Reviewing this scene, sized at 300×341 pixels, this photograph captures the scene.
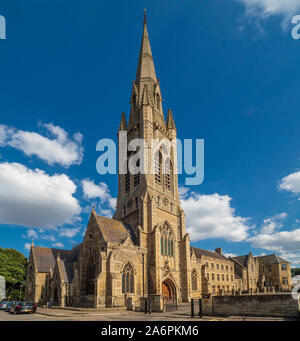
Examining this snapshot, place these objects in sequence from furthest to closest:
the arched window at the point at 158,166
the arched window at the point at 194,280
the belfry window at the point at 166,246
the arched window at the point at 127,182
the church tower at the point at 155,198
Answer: the arched window at the point at 127,182
the arched window at the point at 158,166
the arched window at the point at 194,280
the belfry window at the point at 166,246
the church tower at the point at 155,198

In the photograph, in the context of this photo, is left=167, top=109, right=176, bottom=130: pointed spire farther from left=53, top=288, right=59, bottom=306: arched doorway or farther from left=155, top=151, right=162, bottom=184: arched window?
left=53, top=288, right=59, bottom=306: arched doorway

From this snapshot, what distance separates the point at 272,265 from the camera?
228 feet

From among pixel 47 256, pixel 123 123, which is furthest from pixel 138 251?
pixel 123 123

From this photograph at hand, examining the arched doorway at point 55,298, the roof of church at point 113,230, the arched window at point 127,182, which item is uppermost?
the arched window at point 127,182

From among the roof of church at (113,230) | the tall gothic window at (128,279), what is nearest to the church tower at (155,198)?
the roof of church at (113,230)

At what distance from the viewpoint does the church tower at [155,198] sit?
3594 cm

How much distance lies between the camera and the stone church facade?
30.7 meters

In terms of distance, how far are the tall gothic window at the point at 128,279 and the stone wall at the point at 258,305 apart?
1415 centimetres

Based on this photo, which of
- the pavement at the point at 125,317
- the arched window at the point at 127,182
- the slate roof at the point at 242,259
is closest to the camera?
the pavement at the point at 125,317

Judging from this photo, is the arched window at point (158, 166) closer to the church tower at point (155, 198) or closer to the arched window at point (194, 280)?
the church tower at point (155, 198)

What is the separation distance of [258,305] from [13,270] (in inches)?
1951

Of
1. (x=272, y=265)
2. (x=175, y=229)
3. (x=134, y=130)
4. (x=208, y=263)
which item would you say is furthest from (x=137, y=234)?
(x=272, y=265)
